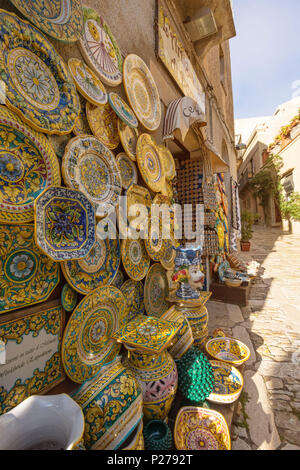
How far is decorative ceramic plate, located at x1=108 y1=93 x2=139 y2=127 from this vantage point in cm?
158

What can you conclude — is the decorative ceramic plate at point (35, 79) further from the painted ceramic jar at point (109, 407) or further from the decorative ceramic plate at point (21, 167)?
the painted ceramic jar at point (109, 407)

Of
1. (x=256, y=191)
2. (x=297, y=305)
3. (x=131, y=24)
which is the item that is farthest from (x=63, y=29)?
(x=256, y=191)

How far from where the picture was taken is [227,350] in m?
2.25

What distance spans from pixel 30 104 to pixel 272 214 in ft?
55.9

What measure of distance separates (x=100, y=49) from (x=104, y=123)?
1.89 feet

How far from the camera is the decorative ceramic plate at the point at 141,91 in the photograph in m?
1.85

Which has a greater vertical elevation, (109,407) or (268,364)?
(109,407)

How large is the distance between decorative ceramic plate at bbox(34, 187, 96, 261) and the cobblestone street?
1.80 m

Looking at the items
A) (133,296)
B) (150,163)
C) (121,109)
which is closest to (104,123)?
(121,109)

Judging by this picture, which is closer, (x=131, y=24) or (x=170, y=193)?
(x=131, y=24)

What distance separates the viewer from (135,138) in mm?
1968

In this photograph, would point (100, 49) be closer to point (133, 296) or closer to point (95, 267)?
point (95, 267)

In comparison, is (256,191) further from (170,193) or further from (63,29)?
(63,29)

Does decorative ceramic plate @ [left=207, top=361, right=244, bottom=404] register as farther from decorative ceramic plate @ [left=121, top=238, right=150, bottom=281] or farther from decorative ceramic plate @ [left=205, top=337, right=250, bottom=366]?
decorative ceramic plate @ [left=121, top=238, right=150, bottom=281]
